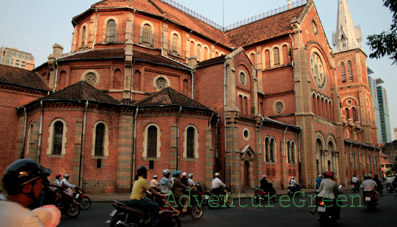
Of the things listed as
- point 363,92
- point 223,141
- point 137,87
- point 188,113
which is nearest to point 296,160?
point 223,141

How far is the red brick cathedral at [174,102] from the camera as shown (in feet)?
71.3

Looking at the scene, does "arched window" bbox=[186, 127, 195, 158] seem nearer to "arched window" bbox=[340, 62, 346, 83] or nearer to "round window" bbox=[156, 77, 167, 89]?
"round window" bbox=[156, 77, 167, 89]

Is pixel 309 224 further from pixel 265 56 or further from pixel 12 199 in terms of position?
pixel 265 56

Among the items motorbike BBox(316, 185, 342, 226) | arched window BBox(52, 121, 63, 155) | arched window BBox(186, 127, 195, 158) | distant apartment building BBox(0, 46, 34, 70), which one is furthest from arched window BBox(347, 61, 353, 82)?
distant apartment building BBox(0, 46, 34, 70)

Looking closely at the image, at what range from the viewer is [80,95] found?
21.8 metres

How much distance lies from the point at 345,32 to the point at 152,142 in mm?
57677

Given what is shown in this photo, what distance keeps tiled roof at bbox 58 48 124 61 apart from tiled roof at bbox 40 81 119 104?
3786 mm

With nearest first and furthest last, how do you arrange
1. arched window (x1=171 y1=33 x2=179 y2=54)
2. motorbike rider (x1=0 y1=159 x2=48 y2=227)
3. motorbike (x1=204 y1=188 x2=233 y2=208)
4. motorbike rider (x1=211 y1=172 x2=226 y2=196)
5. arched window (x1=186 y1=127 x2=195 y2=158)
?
motorbike rider (x1=0 y1=159 x2=48 y2=227), motorbike (x1=204 y1=188 x2=233 y2=208), motorbike rider (x1=211 y1=172 x2=226 y2=196), arched window (x1=186 y1=127 x2=195 y2=158), arched window (x1=171 y1=33 x2=179 y2=54)

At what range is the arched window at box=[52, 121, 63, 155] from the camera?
2117 cm

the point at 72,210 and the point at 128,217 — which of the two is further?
the point at 72,210

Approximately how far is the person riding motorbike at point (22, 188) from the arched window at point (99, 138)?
2050 cm

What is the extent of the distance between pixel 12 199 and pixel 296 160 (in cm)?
3519

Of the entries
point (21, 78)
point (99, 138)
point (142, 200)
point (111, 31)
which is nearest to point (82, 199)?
point (142, 200)

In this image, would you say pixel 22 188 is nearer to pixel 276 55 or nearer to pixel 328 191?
pixel 328 191
